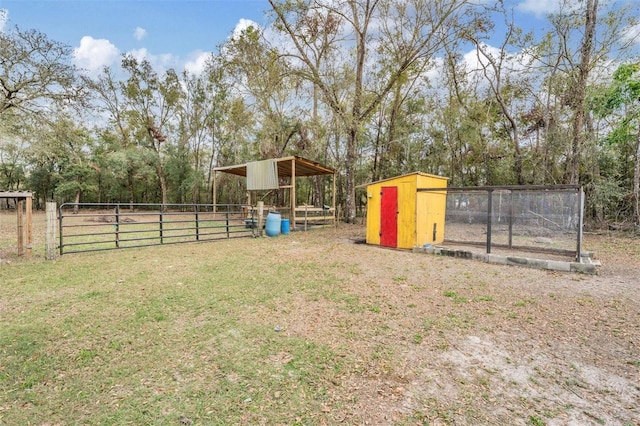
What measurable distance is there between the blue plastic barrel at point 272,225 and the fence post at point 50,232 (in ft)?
17.5

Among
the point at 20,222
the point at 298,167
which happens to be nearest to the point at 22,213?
the point at 20,222

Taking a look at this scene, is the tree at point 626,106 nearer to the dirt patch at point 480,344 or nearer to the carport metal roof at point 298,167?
the dirt patch at point 480,344

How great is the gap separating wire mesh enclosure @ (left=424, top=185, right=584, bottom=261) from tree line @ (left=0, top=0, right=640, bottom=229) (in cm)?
583

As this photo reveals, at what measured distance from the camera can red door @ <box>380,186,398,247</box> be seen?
7.95 metres

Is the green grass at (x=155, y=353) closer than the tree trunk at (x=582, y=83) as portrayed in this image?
Yes

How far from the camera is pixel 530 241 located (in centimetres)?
670

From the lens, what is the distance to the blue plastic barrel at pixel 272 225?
9860mm

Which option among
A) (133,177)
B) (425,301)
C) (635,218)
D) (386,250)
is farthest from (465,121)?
(133,177)

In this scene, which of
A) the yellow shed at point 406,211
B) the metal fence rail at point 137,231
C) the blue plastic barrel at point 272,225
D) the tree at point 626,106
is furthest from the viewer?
the blue plastic barrel at point 272,225

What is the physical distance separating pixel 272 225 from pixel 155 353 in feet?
24.4

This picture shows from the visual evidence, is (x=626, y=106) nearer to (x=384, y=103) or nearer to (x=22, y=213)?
(x=384, y=103)

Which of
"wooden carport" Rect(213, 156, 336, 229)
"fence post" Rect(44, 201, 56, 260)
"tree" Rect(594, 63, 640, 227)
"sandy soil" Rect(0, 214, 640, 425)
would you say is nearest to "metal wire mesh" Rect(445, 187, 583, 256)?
"sandy soil" Rect(0, 214, 640, 425)

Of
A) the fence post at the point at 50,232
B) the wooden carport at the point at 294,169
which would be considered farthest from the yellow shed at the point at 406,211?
the fence post at the point at 50,232

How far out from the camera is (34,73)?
9.84 meters
